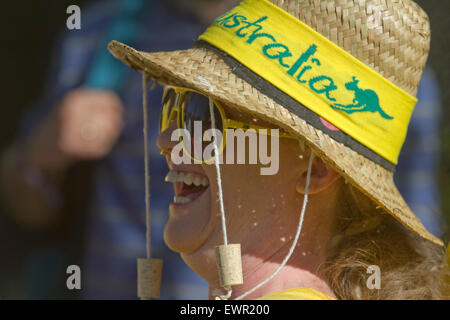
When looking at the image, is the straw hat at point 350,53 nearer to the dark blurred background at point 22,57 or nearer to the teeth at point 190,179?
the teeth at point 190,179

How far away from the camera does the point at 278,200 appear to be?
5.79ft

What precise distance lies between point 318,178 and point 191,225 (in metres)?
0.34

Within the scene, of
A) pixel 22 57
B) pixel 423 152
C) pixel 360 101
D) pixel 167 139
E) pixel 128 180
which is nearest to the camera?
pixel 360 101

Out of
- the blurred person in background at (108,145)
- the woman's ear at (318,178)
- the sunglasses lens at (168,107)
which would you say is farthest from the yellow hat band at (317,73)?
the blurred person in background at (108,145)

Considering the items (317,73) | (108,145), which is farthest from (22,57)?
(317,73)

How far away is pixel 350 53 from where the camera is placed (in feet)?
5.72

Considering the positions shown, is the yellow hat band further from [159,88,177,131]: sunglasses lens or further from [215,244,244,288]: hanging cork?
[215,244,244,288]: hanging cork

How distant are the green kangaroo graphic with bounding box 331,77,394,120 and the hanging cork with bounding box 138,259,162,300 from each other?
65cm

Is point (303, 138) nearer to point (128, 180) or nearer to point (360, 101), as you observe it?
point (360, 101)

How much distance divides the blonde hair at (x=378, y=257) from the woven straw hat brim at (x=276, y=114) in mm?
103

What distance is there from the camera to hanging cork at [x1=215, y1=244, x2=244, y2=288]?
1628mm

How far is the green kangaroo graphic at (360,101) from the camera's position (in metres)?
1.73

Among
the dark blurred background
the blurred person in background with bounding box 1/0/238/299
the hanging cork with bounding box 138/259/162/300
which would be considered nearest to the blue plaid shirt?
the blurred person in background with bounding box 1/0/238/299

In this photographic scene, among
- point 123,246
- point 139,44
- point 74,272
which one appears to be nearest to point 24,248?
point 74,272
